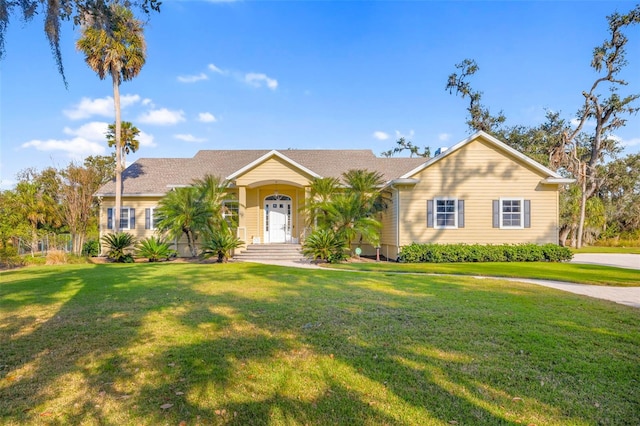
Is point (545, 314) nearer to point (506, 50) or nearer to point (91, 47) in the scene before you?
point (506, 50)

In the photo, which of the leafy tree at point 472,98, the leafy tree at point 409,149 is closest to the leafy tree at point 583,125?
the leafy tree at point 472,98

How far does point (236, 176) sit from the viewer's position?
57.3ft

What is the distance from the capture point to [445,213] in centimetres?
1656

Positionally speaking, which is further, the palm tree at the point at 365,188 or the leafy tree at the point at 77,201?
the leafy tree at the point at 77,201

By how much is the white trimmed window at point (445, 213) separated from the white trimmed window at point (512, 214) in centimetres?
165

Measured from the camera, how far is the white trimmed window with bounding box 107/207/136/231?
19.4 meters

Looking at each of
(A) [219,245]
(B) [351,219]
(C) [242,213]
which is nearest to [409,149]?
(B) [351,219]

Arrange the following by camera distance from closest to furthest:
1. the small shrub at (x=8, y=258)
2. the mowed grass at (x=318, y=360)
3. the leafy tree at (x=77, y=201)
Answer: the mowed grass at (x=318, y=360) < the small shrub at (x=8, y=258) < the leafy tree at (x=77, y=201)

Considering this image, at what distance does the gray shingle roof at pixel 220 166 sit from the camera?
66.4ft

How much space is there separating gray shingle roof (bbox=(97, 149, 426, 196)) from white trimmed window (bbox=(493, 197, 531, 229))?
19.6 feet

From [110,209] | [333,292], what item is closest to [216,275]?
[333,292]

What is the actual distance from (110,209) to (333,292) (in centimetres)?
1694

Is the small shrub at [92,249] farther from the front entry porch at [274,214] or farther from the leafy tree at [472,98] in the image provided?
the leafy tree at [472,98]

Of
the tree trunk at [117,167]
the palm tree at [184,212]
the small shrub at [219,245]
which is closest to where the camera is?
the small shrub at [219,245]
